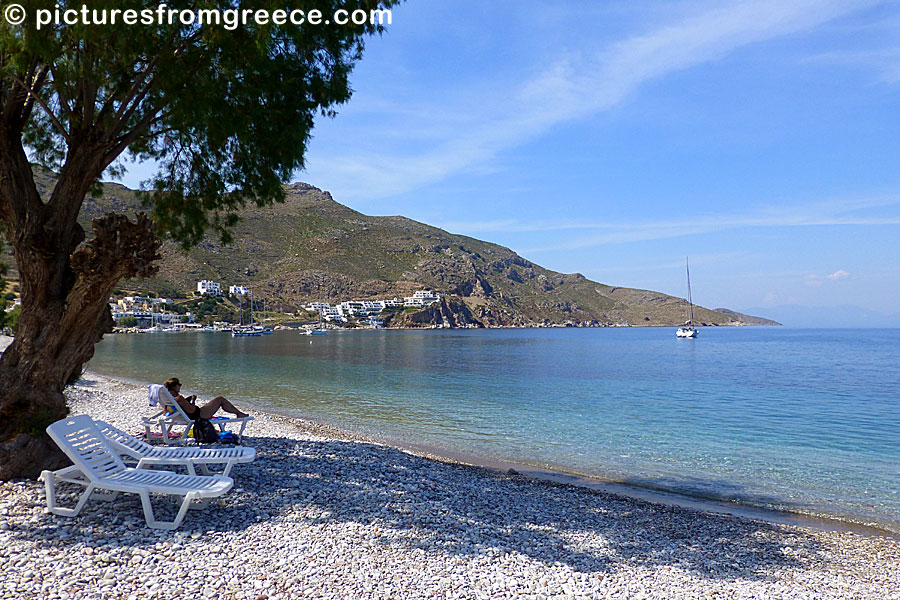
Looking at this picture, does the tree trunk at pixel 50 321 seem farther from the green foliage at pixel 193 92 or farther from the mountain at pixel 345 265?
the mountain at pixel 345 265

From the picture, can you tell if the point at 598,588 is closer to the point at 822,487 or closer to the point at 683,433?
the point at 822,487

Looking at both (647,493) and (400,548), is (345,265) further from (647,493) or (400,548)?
(400,548)

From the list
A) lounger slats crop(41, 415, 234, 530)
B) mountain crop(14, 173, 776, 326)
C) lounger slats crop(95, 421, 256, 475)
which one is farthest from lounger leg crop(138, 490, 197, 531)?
mountain crop(14, 173, 776, 326)

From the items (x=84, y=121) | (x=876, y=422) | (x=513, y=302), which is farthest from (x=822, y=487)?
(x=513, y=302)

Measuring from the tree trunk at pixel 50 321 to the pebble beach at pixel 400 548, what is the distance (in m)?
0.48

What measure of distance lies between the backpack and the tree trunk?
8.15 feet

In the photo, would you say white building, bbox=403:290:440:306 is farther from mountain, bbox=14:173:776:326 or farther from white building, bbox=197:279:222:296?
white building, bbox=197:279:222:296

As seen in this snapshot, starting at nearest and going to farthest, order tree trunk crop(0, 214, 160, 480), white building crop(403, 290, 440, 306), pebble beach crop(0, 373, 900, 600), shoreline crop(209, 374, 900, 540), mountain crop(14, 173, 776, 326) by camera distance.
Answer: pebble beach crop(0, 373, 900, 600), tree trunk crop(0, 214, 160, 480), shoreline crop(209, 374, 900, 540), mountain crop(14, 173, 776, 326), white building crop(403, 290, 440, 306)

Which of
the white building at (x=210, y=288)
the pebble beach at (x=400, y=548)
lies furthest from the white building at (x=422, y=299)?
the pebble beach at (x=400, y=548)

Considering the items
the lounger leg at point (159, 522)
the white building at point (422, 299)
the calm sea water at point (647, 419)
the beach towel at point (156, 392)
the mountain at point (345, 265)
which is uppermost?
the mountain at point (345, 265)

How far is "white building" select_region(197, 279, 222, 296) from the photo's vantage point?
115 metres

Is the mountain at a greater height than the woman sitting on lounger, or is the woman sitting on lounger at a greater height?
the mountain

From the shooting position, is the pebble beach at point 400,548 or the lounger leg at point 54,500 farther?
the lounger leg at point 54,500

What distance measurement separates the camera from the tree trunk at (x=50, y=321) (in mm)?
5520
